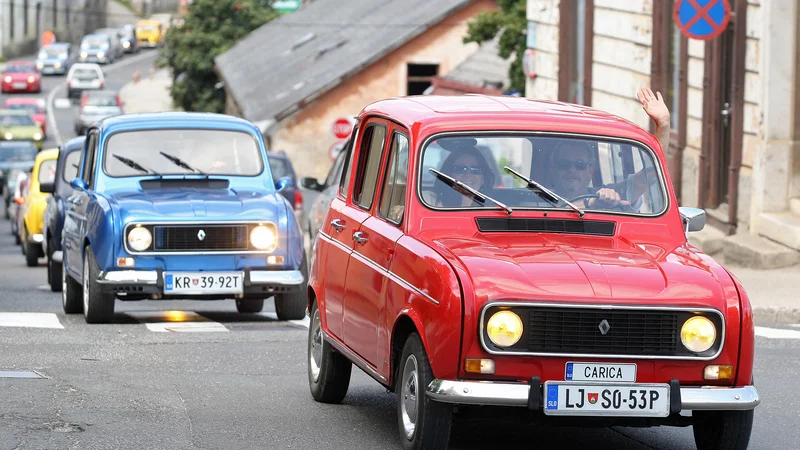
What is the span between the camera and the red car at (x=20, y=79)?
294 ft

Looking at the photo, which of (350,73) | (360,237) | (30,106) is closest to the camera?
(360,237)

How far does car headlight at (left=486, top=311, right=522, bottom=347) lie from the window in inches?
1752

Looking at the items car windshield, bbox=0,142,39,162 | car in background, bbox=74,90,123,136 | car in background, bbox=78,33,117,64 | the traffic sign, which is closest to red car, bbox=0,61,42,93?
car in background, bbox=74,90,123,136

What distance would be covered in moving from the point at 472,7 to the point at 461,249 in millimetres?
42853

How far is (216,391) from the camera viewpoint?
9.99m

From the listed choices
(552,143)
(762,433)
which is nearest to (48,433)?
(552,143)

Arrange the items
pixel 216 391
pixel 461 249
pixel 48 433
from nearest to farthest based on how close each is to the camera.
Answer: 1. pixel 461 249
2. pixel 48 433
3. pixel 216 391

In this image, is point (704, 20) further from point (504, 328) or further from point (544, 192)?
point (504, 328)

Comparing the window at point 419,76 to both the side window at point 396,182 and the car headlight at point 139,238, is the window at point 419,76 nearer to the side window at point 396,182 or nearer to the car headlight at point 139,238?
the car headlight at point 139,238

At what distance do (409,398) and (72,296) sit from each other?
8044mm

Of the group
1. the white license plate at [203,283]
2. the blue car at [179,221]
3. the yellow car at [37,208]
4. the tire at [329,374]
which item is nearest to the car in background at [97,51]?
the yellow car at [37,208]

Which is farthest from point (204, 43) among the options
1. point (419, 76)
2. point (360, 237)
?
point (360, 237)

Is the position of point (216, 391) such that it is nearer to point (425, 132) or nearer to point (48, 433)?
point (48, 433)

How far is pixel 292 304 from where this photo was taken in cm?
1474
